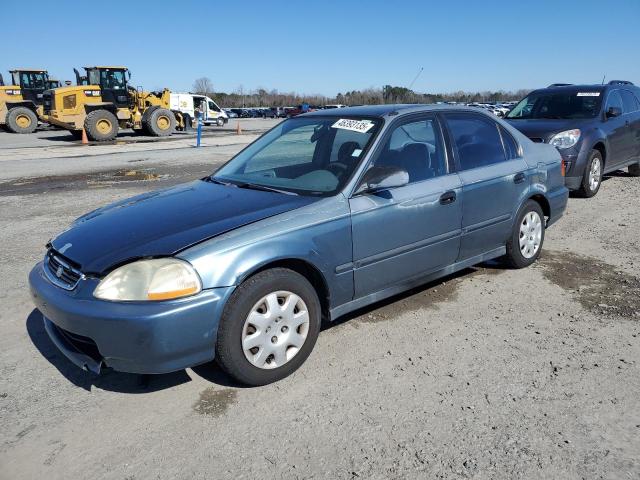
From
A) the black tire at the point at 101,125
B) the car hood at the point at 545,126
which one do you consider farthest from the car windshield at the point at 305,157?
the black tire at the point at 101,125

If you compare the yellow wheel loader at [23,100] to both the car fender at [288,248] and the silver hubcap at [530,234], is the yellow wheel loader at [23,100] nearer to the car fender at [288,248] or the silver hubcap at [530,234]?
the silver hubcap at [530,234]

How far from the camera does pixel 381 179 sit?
3.47 m

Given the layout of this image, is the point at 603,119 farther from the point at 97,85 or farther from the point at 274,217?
the point at 97,85

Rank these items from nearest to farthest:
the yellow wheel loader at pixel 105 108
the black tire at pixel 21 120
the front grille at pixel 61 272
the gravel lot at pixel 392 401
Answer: the gravel lot at pixel 392 401, the front grille at pixel 61 272, the yellow wheel loader at pixel 105 108, the black tire at pixel 21 120

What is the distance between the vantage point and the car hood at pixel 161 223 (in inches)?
114

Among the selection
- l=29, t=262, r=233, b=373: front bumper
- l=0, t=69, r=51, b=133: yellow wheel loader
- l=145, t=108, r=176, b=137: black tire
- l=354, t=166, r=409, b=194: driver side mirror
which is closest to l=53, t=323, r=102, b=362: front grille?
l=29, t=262, r=233, b=373: front bumper

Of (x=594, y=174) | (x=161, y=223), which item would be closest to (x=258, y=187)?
(x=161, y=223)

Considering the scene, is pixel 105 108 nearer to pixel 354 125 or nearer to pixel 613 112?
pixel 613 112

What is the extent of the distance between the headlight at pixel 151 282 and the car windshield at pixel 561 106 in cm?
786

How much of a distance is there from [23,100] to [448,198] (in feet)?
96.8

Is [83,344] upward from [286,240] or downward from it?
downward

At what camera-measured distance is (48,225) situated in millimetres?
6930

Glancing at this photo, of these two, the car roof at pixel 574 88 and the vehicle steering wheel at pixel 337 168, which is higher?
the car roof at pixel 574 88

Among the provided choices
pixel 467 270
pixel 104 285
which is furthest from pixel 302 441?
pixel 467 270
